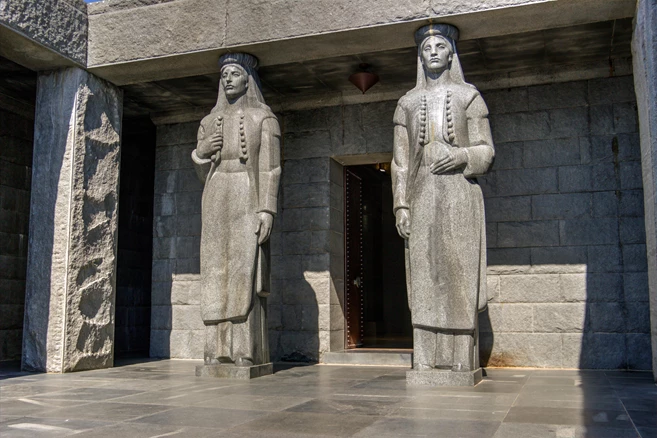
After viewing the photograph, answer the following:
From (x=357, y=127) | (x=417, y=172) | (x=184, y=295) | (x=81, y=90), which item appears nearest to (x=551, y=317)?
(x=417, y=172)

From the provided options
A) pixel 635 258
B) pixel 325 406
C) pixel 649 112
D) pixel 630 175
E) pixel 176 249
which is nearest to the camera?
pixel 325 406

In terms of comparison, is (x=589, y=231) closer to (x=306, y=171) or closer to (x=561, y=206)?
(x=561, y=206)

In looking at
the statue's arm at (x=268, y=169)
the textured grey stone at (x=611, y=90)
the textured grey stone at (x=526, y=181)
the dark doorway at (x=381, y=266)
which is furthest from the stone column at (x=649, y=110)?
the dark doorway at (x=381, y=266)

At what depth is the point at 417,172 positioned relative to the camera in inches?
219

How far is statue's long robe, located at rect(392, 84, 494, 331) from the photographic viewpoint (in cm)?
536

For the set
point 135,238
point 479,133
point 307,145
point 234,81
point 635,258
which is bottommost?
point 635,258

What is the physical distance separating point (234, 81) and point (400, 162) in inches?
68.6

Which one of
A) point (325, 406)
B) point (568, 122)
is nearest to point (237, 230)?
point (325, 406)

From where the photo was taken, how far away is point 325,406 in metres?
4.19

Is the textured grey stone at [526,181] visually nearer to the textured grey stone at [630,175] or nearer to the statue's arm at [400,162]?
the textured grey stone at [630,175]

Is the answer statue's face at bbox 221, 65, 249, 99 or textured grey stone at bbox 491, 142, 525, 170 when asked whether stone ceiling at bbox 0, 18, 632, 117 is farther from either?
statue's face at bbox 221, 65, 249, 99

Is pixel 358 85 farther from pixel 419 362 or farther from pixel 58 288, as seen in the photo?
pixel 58 288

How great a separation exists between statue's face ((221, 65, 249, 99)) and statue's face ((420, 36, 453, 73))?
1.68m

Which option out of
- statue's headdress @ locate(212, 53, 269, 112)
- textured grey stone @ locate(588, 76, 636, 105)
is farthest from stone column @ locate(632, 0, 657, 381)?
statue's headdress @ locate(212, 53, 269, 112)
